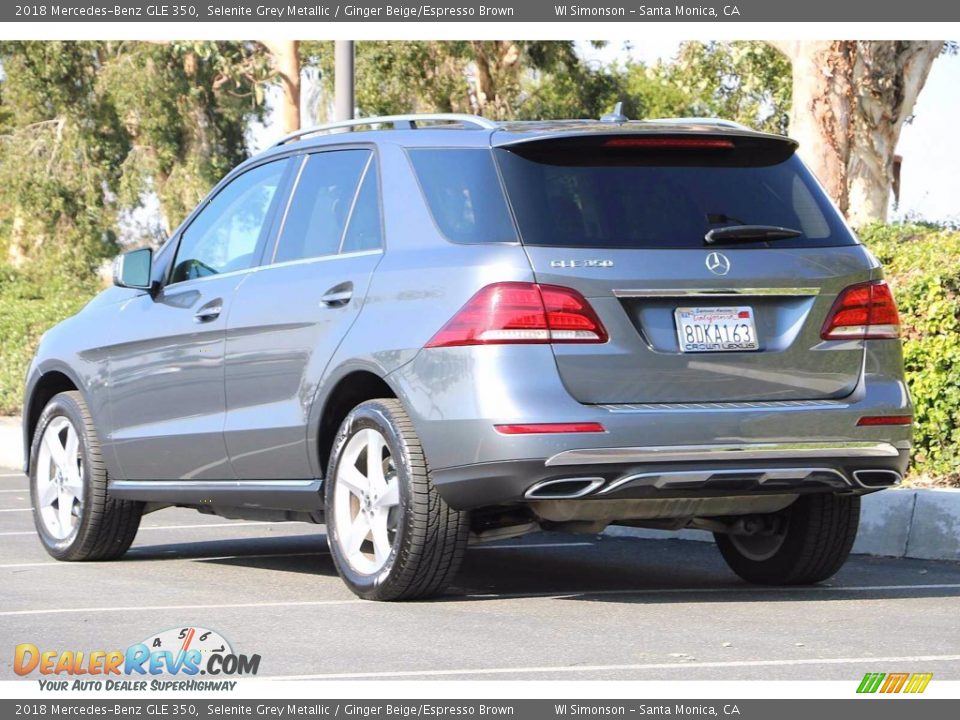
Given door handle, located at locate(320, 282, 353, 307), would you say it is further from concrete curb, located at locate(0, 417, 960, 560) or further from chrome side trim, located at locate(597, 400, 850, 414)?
concrete curb, located at locate(0, 417, 960, 560)

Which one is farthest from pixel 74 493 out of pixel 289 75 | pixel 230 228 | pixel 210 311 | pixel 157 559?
pixel 289 75

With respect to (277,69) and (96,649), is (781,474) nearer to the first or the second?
(96,649)

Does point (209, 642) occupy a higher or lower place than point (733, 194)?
lower

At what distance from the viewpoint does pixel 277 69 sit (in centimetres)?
2691

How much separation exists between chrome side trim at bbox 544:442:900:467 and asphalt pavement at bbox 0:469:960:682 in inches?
25.0

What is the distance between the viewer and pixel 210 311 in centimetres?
812

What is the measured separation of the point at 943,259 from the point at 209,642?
5.95 m

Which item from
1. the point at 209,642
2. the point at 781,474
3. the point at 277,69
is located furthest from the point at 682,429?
the point at 277,69

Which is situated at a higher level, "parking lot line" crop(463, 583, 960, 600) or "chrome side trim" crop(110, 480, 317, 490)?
"chrome side trim" crop(110, 480, 317, 490)

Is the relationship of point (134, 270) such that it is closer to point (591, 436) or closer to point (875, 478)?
point (591, 436)

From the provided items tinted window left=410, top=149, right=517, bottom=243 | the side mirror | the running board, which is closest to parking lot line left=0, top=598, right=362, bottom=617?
the running board

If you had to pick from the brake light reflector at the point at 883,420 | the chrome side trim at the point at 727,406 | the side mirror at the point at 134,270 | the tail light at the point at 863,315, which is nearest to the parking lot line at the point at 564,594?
the brake light reflector at the point at 883,420

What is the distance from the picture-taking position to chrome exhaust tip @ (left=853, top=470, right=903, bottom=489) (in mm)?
6887

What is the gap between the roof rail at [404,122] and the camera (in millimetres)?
7215
